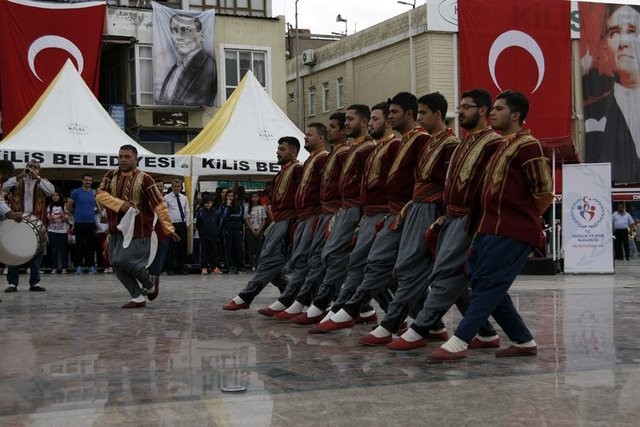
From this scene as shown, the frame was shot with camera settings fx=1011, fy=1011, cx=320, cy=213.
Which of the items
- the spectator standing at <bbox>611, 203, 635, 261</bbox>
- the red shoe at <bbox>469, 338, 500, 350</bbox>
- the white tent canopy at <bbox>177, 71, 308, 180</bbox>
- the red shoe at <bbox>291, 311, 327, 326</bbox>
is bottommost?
the spectator standing at <bbox>611, 203, 635, 261</bbox>

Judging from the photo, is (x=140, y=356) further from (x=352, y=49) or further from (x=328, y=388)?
(x=352, y=49)

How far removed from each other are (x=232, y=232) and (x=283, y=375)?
14230 mm

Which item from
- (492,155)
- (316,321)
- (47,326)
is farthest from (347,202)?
(47,326)

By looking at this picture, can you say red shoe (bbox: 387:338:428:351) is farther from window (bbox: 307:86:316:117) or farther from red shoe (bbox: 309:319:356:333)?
A: window (bbox: 307:86:316:117)

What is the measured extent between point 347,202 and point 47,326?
300 centimetres

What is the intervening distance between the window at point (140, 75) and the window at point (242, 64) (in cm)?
252

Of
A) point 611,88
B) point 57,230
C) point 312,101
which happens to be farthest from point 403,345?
point 312,101

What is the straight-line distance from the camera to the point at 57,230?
19.5m

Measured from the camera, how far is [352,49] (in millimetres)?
43656

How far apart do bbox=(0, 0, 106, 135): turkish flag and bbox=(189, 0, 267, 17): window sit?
5.27 metres

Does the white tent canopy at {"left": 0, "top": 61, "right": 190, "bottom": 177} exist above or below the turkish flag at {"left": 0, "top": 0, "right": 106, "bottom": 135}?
below

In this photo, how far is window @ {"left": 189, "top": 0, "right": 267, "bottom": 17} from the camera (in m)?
34.3

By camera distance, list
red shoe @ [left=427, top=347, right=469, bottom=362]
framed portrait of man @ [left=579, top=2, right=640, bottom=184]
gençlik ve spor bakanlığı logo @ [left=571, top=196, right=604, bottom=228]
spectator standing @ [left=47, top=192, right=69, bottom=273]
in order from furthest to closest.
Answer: framed portrait of man @ [left=579, top=2, right=640, bottom=184], spectator standing @ [left=47, top=192, right=69, bottom=273], gençlik ve spor bakanlığı logo @ [left=571, top=196, right=604, bottom=228], red shoe @ [left=427, top=347, right=469, bottom=362]

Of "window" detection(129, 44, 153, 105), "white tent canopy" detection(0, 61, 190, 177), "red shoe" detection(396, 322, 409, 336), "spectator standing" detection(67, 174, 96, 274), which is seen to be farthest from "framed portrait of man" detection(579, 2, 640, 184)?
"red shoe" detection(396, 322, 409, 336)
